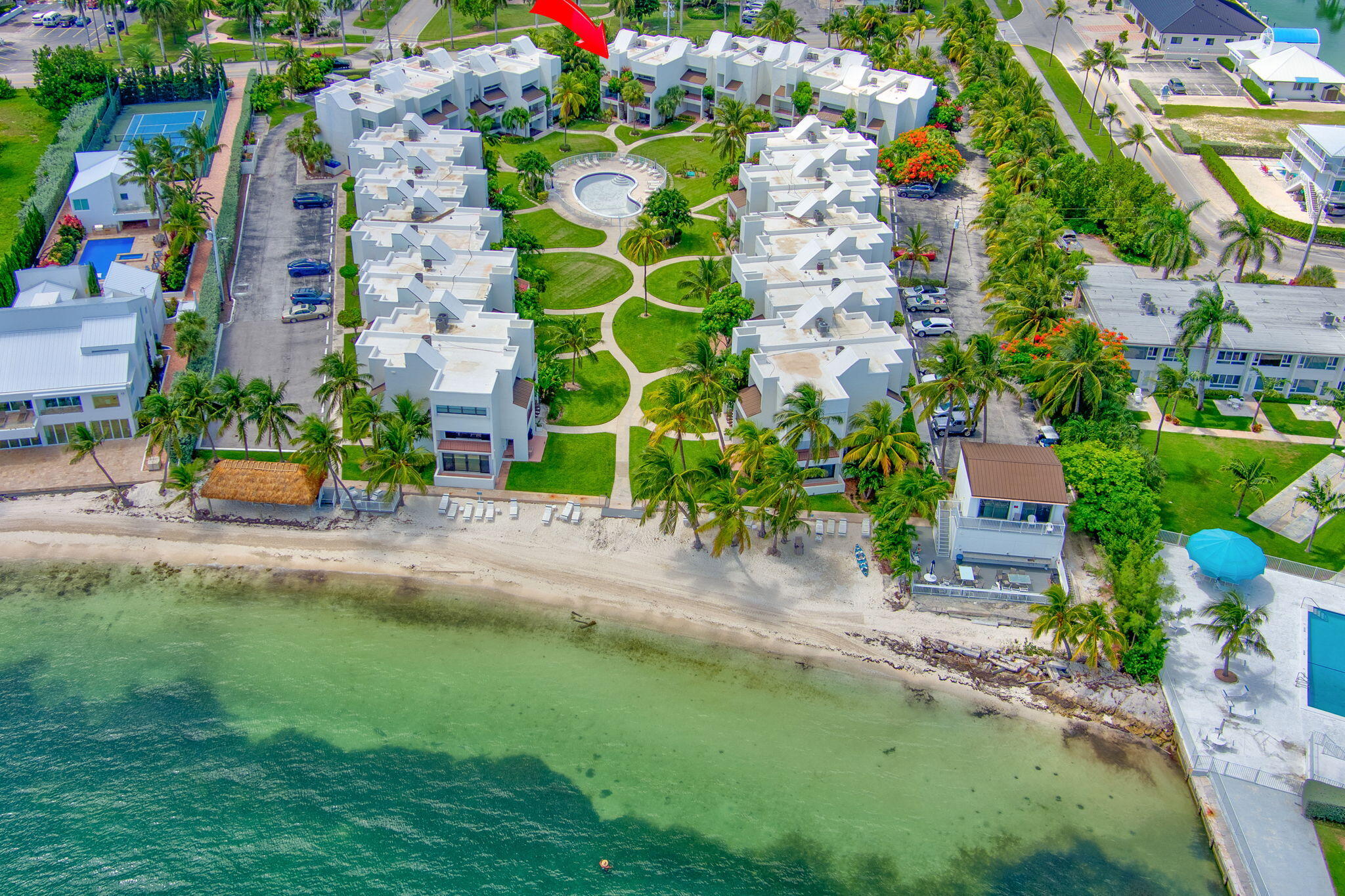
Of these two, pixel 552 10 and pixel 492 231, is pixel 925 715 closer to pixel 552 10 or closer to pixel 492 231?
pixel 492 231

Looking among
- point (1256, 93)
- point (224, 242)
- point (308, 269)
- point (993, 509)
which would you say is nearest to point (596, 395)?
point (308, 269)

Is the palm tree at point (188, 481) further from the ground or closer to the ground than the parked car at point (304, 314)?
closer to the ground

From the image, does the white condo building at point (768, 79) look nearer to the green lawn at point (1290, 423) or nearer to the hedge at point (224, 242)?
the hedge at point (224, 242)

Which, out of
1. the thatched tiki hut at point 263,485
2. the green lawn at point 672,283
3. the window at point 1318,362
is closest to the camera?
the thatched tiki hut at point 263,485

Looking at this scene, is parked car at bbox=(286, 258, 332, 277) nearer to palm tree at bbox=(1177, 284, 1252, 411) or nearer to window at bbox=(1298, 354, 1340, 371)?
palm tree at bbox=(1177, 284, 1252, 411)

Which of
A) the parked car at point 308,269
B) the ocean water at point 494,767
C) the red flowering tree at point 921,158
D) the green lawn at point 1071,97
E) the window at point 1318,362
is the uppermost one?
the green lawn at point 1071,97

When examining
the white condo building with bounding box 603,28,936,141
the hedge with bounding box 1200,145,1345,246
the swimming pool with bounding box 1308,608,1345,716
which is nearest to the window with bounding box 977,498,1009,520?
the swimming pool with bounding box 1308,608,1345,716

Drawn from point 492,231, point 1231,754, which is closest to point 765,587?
point 1231,754

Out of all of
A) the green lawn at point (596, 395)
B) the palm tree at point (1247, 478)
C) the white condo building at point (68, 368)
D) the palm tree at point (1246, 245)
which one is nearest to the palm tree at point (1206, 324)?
the palm tree at point (1247, 478)
